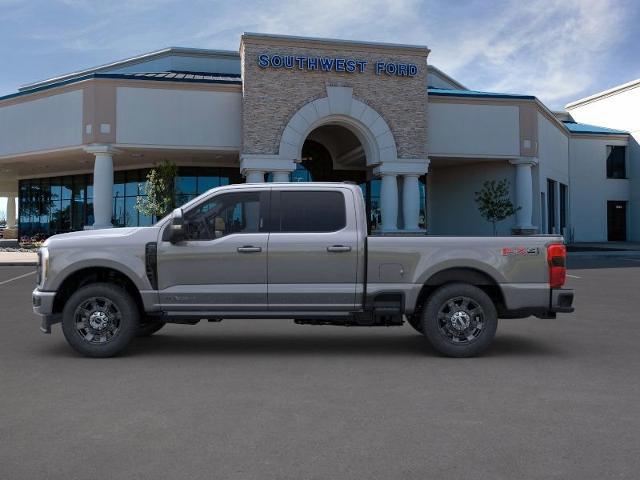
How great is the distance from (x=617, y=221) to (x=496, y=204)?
19.0 m

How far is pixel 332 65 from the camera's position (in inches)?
1115

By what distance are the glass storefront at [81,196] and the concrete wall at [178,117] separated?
3.59 metres

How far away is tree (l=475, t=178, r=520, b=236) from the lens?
31.4 metres

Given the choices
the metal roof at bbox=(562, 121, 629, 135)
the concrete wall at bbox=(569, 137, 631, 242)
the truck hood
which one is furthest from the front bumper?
the metal roof at bbox=(562, 121, 629, 135)

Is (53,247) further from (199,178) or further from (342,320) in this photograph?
(199,178)

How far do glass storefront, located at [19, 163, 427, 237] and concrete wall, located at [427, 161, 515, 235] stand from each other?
88cm

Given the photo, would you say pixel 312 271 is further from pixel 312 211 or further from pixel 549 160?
pixel 549 160

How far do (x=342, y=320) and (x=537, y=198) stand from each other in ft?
94.3

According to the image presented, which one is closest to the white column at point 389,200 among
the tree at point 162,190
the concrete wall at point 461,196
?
the concrete wall at point 461,196

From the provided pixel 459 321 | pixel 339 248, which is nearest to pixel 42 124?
pixel 339 248

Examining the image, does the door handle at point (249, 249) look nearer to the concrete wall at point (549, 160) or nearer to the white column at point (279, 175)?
the white column at point (279, 175)

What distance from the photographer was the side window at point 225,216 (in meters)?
7.62

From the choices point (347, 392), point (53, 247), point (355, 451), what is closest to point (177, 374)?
point (347, 392)

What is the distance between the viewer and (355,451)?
4.26 metres
